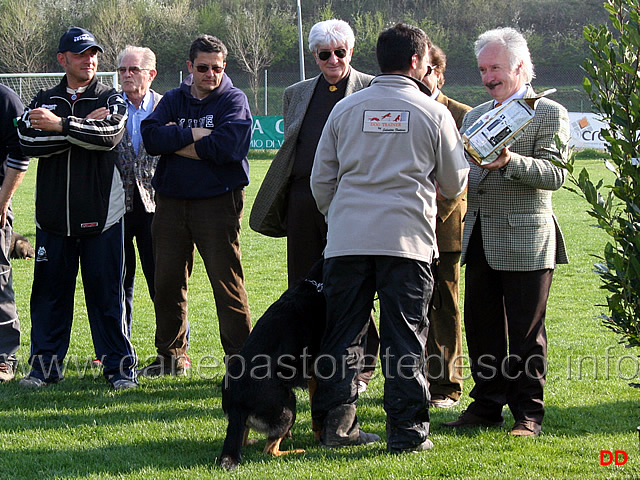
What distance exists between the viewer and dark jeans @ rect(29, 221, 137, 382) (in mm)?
5359

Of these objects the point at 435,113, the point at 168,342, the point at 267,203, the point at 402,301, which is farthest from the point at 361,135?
the point at 168,342

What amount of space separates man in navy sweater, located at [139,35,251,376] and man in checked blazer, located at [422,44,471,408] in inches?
53.8

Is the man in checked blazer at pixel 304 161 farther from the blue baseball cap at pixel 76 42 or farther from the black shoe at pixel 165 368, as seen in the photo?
the blue baseball cap at pixel 76 42

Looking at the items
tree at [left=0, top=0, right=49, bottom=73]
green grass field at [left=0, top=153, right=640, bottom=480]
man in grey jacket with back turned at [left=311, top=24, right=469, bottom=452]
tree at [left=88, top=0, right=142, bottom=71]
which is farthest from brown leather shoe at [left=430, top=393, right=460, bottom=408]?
tree at [left=88, top=0, right=142, bottom=71]

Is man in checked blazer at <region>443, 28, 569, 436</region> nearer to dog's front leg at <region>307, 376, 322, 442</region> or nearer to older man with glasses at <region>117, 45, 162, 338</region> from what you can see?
dog's front leg at <region>307, 376, 322, 442</region>

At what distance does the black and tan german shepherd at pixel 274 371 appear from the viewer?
3.85 metres

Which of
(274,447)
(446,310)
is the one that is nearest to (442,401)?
(446,310)

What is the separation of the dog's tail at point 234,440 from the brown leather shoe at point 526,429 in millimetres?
1603

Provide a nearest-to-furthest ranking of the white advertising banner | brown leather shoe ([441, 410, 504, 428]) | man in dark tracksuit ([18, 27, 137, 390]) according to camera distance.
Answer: brown leather shoe ([441, 410, 504, 428]) < man in dark tracksuit ([18, 27, 137, 390]) < the white advertising banner

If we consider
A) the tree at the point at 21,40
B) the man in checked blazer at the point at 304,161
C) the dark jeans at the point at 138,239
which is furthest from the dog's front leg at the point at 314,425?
the tree at the point at 21,40

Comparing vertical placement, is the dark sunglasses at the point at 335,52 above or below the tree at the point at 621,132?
above

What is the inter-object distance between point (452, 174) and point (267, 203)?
5.43 ft

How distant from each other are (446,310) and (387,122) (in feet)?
5.66

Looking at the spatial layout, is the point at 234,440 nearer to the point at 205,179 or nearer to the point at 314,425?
the point at 314,425
